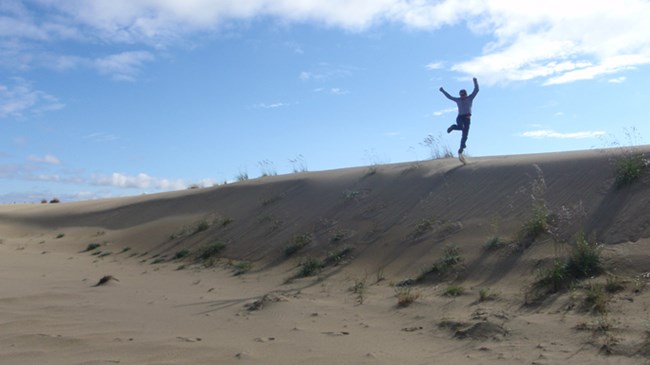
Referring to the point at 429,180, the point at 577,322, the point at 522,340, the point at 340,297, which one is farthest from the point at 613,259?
the point at 429,180

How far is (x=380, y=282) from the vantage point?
1016cm

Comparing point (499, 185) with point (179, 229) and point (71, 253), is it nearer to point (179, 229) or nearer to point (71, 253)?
point (179, 229)

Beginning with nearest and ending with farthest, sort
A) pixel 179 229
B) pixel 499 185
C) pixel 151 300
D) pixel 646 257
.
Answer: pixel 646 257, pixel 151 300, pixel 499 185, pixel 179 229

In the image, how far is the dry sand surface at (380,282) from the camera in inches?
255

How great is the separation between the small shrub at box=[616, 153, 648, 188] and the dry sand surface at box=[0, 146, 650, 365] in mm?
135

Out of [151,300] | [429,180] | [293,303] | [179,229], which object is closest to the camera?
[293,303]

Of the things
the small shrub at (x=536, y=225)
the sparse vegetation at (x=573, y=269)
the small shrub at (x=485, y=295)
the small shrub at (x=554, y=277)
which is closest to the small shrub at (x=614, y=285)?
the sparse vegetation at (x=573, y=269)

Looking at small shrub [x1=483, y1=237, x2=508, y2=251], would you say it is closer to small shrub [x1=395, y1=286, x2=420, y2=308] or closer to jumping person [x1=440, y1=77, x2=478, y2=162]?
small shrub [x1=395, y1=286, x2=420, y2=308]

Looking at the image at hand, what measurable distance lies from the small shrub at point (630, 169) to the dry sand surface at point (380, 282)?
135 millimetres

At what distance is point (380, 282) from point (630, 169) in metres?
4.51

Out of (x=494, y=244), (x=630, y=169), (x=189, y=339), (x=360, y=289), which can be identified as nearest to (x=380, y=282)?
(x=360, y=289)

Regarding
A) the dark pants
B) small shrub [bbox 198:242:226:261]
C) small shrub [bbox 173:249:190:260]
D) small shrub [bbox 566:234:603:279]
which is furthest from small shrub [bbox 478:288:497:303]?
small shrub [bbox 173:249:190:260]

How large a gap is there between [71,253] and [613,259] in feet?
56.6

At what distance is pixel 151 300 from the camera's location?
10117 millimetres
